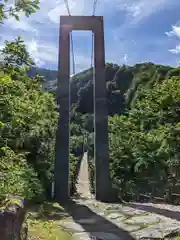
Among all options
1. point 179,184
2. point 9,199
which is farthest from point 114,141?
point 9,199

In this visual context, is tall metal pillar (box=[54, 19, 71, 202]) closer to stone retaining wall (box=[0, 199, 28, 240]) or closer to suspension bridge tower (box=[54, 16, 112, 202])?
suspension bridge tower (box=[54, 16, 112, 202])

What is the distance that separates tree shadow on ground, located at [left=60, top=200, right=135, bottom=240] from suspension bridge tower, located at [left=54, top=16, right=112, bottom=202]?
55.3 inches

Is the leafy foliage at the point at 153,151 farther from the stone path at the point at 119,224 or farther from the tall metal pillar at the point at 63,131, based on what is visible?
the stone path at the point at 119,224

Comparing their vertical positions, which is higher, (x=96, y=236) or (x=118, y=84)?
(x=118, y=84)

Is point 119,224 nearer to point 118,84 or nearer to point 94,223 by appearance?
point 94,223

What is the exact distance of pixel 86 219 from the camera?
4938mm

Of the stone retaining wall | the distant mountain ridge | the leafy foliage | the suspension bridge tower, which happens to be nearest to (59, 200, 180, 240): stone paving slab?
the stone retaining wall

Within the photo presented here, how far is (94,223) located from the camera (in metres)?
4.59

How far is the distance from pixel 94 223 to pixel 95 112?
3.63 meters

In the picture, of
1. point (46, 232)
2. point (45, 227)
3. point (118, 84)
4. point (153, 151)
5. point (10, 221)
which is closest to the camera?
point (10, 221)

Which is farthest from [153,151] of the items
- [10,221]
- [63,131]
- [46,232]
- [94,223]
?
[10,221]

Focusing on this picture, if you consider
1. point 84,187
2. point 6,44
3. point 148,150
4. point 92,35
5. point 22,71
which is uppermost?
point 92,35

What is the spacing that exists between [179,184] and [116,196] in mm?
1938

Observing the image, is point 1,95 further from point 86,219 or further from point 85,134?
point 85,134
